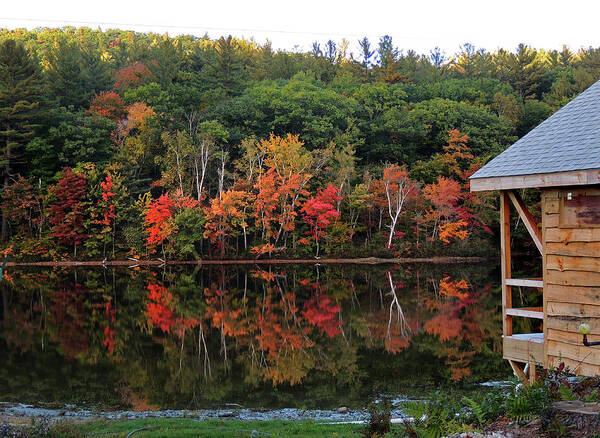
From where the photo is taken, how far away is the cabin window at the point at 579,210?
8062 mm

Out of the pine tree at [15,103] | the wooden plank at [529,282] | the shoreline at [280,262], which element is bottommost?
the shoreline at [280,262]

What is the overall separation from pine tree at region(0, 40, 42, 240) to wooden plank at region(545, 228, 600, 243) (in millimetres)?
35782

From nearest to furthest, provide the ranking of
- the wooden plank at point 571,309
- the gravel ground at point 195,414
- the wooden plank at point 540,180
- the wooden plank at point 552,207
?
the wooden plank at point 540,180
the wooden plank at point 571,309
the wooden plank at point 552,207
the gravel ground at point 195,414

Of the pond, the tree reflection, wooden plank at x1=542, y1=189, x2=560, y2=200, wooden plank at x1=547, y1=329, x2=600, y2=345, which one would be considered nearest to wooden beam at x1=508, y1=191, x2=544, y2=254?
wooden plank at x1=542, y1=189, x2=560, y2=200

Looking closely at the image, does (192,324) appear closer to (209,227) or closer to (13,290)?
(13,290)

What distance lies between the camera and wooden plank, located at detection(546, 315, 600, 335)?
808cm

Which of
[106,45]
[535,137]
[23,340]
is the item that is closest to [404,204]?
[23,340]

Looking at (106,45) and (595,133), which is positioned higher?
(106,45)

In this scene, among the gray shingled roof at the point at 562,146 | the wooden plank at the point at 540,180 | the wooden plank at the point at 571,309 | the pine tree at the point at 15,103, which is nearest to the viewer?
the wooden plank at the point at 540,180

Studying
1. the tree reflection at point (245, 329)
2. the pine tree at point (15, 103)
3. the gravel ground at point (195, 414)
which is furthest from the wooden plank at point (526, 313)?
the pine tree at point (15, 103)

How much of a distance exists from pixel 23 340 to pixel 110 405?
6.43 meters

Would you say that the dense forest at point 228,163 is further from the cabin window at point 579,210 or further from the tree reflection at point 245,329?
the cabin window at point 579,210

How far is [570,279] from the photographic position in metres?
8.34

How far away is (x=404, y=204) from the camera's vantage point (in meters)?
38.4
